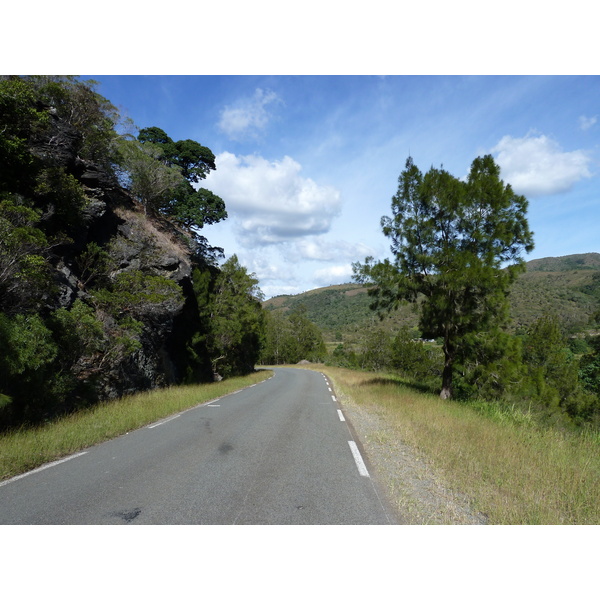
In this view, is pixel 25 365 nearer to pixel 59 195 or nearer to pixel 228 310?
pixel 59 195

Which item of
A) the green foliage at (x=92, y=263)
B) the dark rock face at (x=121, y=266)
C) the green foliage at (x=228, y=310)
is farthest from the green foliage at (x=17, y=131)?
the green foliage at (x=228, y=310)

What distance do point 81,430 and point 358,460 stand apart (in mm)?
6117

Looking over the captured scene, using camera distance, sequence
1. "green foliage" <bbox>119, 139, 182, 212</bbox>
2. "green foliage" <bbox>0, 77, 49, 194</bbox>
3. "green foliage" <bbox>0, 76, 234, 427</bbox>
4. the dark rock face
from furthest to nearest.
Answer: "green foliage" <bbox>119, 139, 182, 212</bbox> → the dark rock face → "green foliage" <bbox>0, 77, 49, 194</bbox> → "green foliage" <bbox>0, 76, 234, 427</bbox>

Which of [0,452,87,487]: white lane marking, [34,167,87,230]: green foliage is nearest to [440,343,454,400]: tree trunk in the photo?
[0,452,87,487]: white lane marking

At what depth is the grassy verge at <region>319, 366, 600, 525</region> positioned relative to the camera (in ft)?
14.0

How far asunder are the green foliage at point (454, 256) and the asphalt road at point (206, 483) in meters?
8.63

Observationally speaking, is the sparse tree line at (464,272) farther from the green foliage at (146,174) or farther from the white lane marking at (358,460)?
the green foliage at (146,174)

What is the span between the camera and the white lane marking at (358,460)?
5.77 meters

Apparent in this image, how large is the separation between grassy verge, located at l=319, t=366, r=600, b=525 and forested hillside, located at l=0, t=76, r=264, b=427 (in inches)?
317

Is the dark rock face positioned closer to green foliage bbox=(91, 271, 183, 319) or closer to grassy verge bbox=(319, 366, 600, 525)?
green foliage bbox=(91, 271, 183, 319)

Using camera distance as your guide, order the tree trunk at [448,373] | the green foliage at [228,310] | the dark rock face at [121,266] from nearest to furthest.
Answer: the dark rock face at [121,266]
the tree trunk at [448,373]
the green foliage at [228,310]

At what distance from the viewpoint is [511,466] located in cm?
573

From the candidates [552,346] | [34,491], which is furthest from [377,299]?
[552,346]

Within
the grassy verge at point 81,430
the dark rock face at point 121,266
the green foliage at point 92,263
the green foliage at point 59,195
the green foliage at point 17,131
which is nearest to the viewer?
the grassy verge at point 81,430
